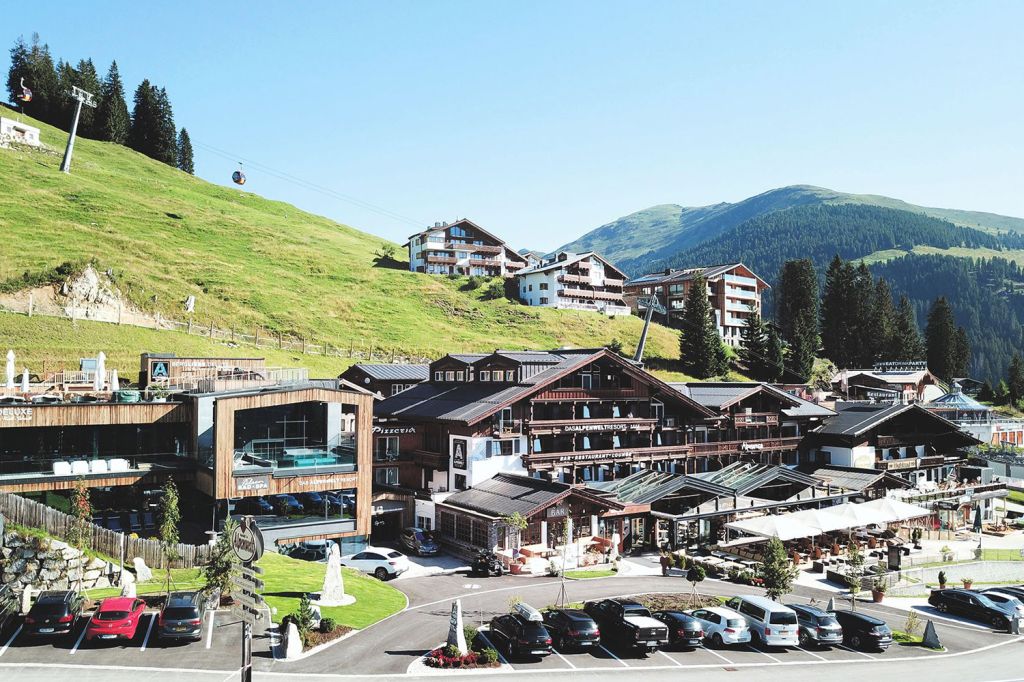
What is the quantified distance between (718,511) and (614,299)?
104836 millimetres

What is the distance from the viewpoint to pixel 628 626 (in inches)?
1244

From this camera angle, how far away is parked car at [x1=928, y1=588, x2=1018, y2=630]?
3991cm

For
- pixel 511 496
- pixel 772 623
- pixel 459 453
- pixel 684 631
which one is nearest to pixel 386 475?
pixel 459 453

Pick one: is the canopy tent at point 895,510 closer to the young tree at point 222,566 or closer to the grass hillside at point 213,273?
the young tree at point 222,566

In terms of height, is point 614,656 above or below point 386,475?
below

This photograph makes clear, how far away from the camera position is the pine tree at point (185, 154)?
19538cm

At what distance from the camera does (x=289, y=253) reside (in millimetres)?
143000

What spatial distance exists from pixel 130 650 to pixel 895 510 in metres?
51.4

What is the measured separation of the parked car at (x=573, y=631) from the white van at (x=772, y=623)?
740 cm

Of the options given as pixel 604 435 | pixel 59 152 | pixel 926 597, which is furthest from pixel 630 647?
pixel 59 152

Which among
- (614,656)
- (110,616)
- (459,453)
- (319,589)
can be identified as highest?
(459,453)

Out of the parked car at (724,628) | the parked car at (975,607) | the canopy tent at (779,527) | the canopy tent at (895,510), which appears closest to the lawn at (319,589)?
the parked car at (724,628)

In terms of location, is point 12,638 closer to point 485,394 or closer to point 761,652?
point 761,652

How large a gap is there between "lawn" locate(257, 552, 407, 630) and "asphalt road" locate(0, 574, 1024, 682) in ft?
2.94
